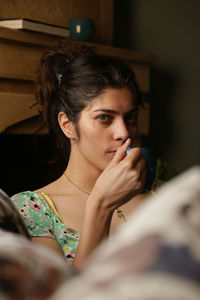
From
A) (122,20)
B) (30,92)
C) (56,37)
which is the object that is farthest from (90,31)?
(122,20)

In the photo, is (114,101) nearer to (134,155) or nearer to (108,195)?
(134,155)

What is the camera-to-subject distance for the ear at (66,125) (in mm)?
1732

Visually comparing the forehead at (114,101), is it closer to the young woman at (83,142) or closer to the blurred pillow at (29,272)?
the young woman at (83,142)

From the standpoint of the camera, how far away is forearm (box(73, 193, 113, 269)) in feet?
4.28

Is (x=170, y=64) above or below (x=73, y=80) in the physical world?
below

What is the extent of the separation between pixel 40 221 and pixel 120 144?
350 mm

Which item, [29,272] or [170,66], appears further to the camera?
[170,66]

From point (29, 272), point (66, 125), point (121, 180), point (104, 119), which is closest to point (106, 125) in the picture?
point (104, 119)

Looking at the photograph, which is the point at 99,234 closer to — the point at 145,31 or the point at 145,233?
the point at 145,233

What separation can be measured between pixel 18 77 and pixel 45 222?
0.95 m

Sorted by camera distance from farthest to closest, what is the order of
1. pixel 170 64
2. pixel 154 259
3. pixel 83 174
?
pixel 170 64 → pixel 83 174 → pixel 154 259

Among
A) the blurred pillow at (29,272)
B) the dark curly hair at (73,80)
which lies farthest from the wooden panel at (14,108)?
the blurred pillow at (29,272)

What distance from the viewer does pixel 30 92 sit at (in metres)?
2.34

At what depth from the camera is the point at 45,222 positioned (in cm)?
149
